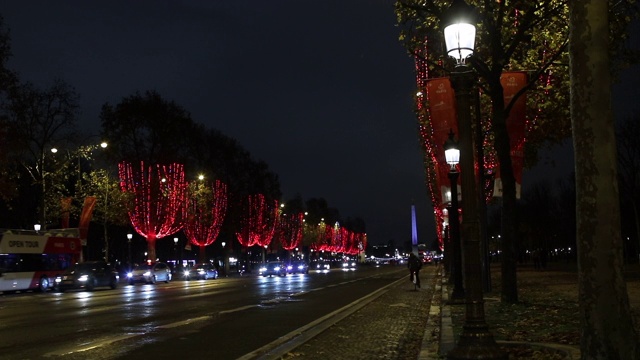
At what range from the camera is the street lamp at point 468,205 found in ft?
30.5

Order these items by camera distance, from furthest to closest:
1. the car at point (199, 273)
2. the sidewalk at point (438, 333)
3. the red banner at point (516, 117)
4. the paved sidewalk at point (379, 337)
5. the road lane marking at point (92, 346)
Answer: the car at point (199, 273) → the red banner at point (516, 117) → the road lane marking at point (92, 346) → the paved sidewalk at point (379, 337) → the sidewalk at point (438, 333)

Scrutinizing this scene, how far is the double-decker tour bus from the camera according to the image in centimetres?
4359

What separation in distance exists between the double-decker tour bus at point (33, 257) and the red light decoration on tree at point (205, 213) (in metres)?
15.0

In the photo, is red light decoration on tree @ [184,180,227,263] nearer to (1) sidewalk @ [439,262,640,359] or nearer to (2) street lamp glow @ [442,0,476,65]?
(1) sidewalk @ [439,262,640,359]

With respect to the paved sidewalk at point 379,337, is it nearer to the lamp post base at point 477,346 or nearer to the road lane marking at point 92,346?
the lamp post base at point 477,346

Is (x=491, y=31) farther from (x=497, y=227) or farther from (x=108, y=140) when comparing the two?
(x=497, y=227)

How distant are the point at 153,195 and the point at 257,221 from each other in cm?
2644

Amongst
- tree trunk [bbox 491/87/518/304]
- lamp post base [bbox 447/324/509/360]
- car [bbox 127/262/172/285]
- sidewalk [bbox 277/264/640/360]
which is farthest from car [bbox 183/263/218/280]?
lamp post base [bbox 447/324/509/360]

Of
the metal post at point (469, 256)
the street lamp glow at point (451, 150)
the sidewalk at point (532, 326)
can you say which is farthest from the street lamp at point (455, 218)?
the metal post at point (469, 256)

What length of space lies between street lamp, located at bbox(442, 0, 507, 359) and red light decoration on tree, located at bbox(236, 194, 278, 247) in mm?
73886

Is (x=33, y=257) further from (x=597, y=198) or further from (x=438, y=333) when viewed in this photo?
(x=597, y=198)

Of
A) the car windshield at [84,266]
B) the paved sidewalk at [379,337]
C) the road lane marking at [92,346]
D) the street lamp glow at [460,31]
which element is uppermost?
the street lamp glow at [460,31]

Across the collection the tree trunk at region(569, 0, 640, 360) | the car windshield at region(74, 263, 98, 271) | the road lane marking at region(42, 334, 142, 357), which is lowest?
the road lane marking at region(42, 334, 142, 357)

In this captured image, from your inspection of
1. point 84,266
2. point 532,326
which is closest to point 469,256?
point 532,326
